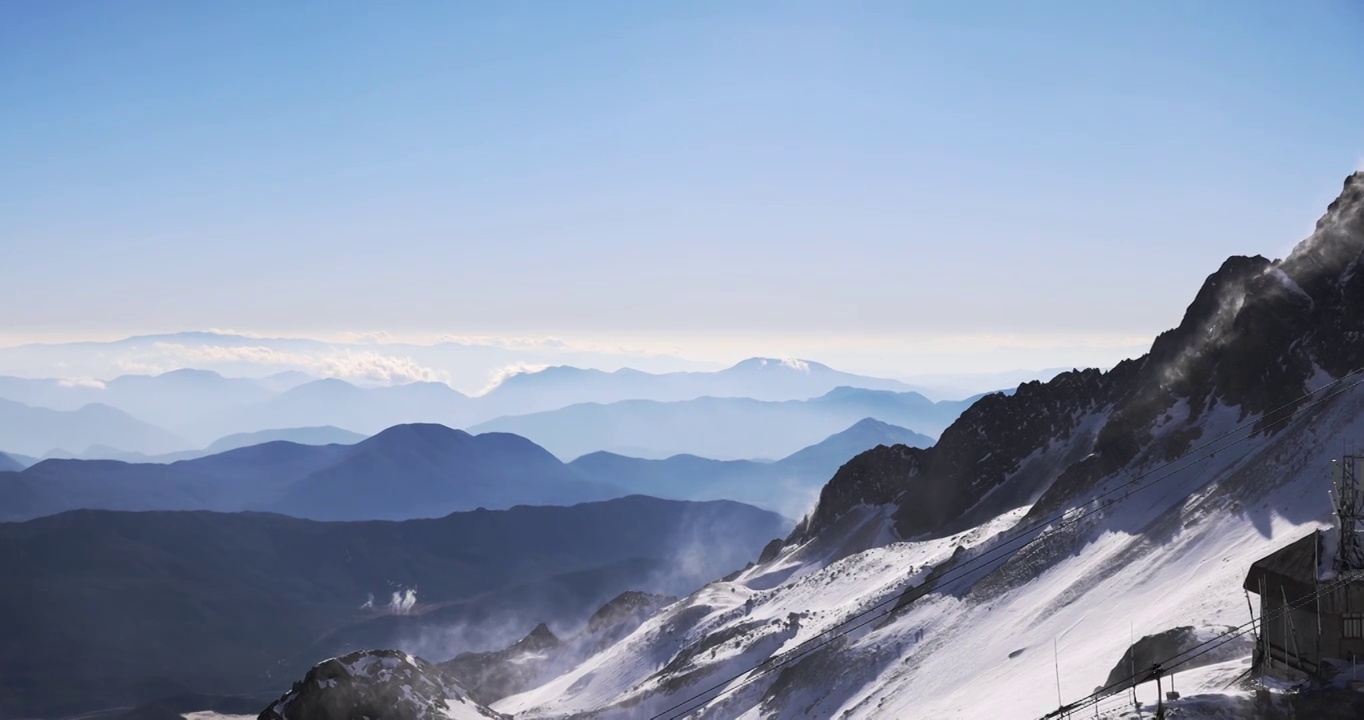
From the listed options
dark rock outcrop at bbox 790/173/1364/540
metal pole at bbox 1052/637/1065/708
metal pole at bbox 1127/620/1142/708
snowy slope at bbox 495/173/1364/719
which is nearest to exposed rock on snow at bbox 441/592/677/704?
snowy slope at bbox 495/173/1364/719

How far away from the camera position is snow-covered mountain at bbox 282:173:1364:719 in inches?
2689

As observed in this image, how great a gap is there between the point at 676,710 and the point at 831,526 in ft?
231

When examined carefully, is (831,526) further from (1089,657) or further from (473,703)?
(1089,657)

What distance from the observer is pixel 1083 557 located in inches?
3346

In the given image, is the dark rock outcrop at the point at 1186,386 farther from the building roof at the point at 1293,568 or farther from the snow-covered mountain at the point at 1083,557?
the building roof at the point at 1293,568

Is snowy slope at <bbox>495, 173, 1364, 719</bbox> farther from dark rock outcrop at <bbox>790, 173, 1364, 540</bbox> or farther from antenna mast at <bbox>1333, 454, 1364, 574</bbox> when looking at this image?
antenna mast at <bbox>1333, 454, 1364, 574</bbox>

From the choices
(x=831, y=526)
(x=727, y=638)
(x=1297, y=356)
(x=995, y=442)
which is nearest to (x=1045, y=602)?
(x=1297, y=356)

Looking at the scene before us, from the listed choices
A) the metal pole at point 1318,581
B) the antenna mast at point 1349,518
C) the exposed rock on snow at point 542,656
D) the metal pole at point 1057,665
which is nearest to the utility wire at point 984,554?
the metal pole at point 1057,665

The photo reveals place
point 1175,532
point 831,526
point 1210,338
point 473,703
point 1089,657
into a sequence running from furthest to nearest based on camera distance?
1. point 831,526
2. point 1210,338
3. point 473,703
4. point 1175,532
5. point 1089,657

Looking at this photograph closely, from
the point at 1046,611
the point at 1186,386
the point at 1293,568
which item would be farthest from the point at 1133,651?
the point at 1186,386

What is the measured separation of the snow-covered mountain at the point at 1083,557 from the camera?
224 ft

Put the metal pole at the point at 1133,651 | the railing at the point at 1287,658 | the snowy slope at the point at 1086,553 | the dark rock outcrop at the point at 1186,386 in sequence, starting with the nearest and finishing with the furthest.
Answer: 1. the railing at the point at 1287,658
2. the metal pole at the point at 1133,651
3. the snowy slope at the point at 1086,553
4. the dark rock outcrop at the point at 1186,386

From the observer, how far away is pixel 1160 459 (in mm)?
95938

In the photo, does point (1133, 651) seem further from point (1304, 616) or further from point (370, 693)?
point (370, 693)
